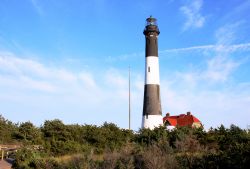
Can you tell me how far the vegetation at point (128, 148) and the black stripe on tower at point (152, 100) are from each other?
19.2 feet

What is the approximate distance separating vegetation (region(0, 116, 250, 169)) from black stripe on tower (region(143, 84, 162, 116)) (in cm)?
585

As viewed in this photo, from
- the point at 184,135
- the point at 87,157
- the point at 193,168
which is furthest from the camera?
the point at 184,135

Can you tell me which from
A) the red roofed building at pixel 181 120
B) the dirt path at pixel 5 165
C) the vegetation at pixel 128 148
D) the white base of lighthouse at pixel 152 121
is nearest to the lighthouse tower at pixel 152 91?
the white base of lighthouse at pixel 152 121

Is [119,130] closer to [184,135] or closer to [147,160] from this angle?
[184,135]

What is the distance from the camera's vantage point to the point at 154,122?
107 ft

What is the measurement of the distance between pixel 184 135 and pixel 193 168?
5010mm

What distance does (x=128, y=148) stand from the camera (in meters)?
15.9

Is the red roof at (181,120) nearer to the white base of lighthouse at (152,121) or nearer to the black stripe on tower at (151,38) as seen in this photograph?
the white base of lighthouse at (152,121)

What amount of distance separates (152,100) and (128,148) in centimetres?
1706

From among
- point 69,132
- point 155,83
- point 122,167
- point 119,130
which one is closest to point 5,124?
point 69,132

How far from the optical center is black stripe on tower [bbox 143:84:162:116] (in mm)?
32812

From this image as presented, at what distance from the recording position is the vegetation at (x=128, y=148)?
13242 mm

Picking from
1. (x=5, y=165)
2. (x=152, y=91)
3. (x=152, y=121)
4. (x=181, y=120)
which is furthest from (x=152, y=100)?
(x=5, y=165)

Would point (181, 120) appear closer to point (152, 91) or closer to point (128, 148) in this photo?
point (152, 91)
